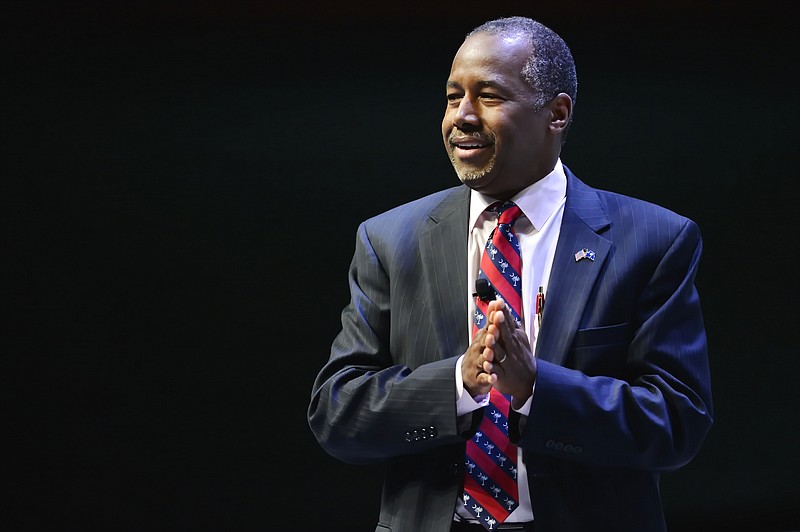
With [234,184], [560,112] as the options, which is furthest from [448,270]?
[234,184]

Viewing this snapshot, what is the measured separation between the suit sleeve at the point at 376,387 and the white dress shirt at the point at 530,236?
0.35 feet

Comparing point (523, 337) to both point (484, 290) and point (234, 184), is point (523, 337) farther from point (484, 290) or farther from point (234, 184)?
point (234, 184)

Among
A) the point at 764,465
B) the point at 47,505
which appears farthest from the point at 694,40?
the point at 47,505

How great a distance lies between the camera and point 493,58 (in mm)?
2156

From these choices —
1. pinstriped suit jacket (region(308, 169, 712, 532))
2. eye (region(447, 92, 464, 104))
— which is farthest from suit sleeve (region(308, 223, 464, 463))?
eye (region(447, 92, 464, 104))

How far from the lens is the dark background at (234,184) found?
3633 mm

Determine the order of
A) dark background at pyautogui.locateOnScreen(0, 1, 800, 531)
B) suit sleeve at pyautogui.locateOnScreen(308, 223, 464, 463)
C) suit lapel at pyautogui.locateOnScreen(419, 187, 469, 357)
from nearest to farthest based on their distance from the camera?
suit sleeve at pyautogui.locateOnScreen(308, 223, 464, 463) < suit lapel at pyautogui.locateOnScreen(419, 187, 469, 357) < dark background at pyautogui.locateOnScreen(0, 1, 800, 531)

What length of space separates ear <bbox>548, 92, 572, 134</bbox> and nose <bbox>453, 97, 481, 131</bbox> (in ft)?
0.61

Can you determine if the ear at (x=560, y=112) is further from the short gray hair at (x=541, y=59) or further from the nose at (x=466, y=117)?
the nose at (x=466, y=117)

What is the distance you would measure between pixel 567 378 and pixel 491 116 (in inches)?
21.4

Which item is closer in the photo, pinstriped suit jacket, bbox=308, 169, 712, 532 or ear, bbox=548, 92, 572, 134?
pinstriped suit jacket, bbox=308, 169, 712, 532

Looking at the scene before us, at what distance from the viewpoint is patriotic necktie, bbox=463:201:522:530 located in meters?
2.02

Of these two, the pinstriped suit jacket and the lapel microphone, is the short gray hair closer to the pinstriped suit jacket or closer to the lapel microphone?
the pinstriped suit jacket

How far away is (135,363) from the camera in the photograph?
3693 millimetres
